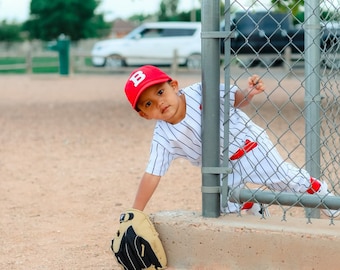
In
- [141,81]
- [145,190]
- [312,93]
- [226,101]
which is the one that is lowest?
[145,190]

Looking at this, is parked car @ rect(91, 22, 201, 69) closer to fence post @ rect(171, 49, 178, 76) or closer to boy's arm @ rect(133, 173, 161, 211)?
fence post @ rect(171, 49, 178, 76)

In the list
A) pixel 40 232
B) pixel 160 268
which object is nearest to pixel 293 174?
pixel 160 268

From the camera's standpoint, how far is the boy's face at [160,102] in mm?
3617

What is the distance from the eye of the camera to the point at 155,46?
26.0 m

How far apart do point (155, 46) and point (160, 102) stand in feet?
74.1

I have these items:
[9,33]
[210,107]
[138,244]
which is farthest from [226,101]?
[9,33]

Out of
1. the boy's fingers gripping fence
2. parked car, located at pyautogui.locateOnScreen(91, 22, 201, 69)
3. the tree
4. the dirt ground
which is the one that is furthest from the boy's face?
the tree

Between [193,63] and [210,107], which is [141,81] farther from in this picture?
[193,63]

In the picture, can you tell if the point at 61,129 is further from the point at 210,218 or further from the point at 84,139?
the point at 210,218

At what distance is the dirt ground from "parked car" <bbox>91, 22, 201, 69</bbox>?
12168mm

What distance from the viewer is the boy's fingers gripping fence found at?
11.8 feet

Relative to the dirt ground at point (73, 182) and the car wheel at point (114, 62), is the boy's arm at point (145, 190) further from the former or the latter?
the car wheel at point (114, 62)

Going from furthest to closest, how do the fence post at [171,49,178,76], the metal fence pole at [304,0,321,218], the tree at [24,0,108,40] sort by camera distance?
the tree at [24,0,108,40] < the fence post at [171,49,178,76] < the metal fence pole at [304,0,321,218]

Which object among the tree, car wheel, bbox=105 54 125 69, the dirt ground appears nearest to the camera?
the dirt ground
